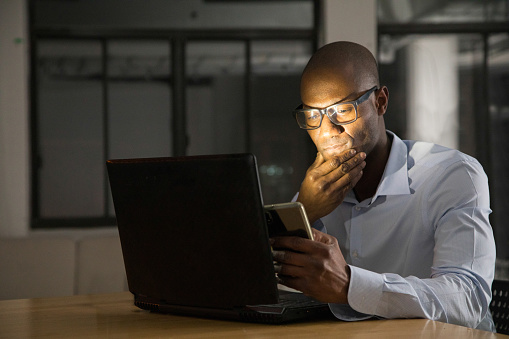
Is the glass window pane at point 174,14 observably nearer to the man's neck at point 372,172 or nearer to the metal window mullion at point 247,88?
the metal window mullion at point 247,88

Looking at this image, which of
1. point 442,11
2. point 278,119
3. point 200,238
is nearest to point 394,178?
point 200,238

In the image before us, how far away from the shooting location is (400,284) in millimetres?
1084

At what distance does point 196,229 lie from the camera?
1.04 meters

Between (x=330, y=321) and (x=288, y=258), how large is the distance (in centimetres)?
16

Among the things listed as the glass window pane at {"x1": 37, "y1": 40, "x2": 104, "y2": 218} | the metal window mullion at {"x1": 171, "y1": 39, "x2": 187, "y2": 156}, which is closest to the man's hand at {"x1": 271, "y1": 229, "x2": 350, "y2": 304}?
the metal window mullion at {"x1": 171, "y1": 39, "x2": 187, "y2": 156}

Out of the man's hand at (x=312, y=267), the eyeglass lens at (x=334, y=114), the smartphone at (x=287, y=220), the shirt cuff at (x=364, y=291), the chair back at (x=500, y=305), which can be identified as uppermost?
the eyeglass lens at (x=334, y=114)

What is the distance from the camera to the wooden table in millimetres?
971

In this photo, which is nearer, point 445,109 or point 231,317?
point 231,317

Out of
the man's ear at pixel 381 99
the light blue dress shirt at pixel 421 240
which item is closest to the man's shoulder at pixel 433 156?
the light blue dress shirt at pixel 421 240

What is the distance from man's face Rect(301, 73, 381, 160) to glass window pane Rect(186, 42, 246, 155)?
2812 mm

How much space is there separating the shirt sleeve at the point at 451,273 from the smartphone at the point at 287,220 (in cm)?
13

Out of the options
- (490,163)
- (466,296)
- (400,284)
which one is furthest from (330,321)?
(490,163)

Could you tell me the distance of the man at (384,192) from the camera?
1.21 metres

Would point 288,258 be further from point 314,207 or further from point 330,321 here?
point 314,207
